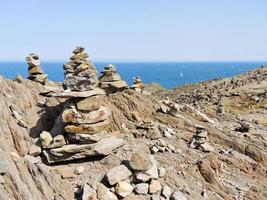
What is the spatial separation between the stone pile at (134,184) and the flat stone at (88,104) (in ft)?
14.9

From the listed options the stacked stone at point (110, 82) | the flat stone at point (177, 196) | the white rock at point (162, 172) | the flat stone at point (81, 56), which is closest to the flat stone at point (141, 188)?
the flat stone at point (177, 196)

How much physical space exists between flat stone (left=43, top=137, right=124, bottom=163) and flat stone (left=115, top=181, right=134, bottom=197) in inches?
122

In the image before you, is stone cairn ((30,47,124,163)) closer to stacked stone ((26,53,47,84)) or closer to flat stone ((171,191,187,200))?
flat stone ((171,191,187,200))

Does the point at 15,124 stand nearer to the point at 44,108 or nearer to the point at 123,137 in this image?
the point at 44,108

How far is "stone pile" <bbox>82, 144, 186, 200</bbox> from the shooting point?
2450cm

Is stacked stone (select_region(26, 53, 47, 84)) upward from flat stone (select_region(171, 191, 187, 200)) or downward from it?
upward

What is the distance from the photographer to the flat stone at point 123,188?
24.5 metres

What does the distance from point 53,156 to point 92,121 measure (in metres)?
3.40

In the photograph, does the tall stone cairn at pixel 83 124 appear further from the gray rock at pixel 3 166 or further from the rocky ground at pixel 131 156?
the gray rock at pixel 3 166

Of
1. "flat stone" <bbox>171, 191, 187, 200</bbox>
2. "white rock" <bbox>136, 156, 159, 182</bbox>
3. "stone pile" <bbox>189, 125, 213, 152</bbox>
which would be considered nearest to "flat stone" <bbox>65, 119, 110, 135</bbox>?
"white rock" <bbox>136, 156, 159, 182</bbox>

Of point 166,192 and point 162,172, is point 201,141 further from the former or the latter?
point 166,192

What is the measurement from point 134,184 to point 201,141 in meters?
8.36

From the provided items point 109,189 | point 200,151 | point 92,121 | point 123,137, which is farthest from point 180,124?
point 109,189

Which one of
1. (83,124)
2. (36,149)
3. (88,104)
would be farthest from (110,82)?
(36,149)
